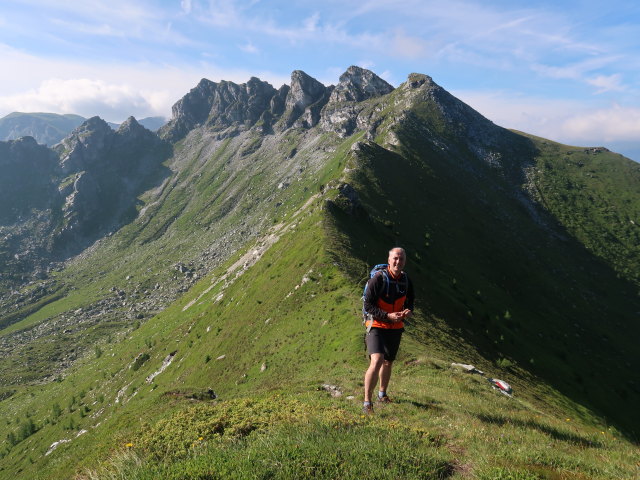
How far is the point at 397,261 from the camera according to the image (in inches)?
499

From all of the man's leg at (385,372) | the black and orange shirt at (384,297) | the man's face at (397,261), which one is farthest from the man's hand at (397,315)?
the man's leg at (385,372)

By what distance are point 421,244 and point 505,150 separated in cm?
13129

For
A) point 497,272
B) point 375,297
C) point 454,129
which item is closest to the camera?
point 375,297

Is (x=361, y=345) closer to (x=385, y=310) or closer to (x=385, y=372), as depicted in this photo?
(x=385, y=372)

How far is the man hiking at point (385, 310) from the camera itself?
12.8m

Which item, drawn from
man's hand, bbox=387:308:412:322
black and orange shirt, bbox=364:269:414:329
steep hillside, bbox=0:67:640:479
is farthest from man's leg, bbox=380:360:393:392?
man's hand, bbox=387:308:412:322

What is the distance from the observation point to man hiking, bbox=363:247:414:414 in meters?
12.8

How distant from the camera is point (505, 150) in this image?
175000mm

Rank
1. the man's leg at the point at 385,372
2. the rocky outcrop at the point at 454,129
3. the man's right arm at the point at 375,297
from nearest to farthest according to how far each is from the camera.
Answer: the man's right arm at the point at 375,297 → the man's leg at the point at 385,372 → the rocky outcrop at the point at 454,129

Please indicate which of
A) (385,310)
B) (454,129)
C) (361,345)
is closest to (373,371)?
(385,310)

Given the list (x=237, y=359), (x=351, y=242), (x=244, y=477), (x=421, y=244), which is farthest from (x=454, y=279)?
(x=244, y=477)

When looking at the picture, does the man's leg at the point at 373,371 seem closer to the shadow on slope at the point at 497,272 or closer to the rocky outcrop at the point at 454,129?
the shadow on slope at the point at 497,272

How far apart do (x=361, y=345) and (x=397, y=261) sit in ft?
55.4

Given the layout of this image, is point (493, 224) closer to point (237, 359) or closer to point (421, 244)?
point (421, 244)
